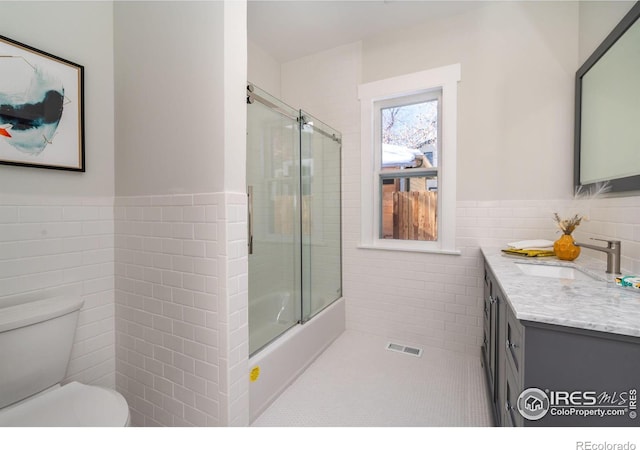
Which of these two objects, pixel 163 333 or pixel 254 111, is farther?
pixel 254 111

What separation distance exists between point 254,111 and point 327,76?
1.30 meters

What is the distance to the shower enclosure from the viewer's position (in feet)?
6.11

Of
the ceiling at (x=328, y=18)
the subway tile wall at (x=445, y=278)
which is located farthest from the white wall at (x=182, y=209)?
the subway tile wall at (x=445, y=278)

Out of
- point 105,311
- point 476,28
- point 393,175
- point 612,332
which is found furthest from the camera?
point 393,175

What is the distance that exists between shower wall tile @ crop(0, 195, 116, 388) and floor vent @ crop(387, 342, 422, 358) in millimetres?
2008

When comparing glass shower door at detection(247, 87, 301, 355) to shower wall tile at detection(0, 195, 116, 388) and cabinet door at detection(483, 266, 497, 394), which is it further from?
cabinet door at detection(483, 266, 497, 394)

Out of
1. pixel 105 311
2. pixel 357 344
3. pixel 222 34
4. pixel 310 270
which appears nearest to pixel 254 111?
pixel 222 34

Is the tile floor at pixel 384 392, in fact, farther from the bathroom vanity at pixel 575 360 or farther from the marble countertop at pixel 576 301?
the marble countertop at pixel 576 301

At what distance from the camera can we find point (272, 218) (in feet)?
6.91

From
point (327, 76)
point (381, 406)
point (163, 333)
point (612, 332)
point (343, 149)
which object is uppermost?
point (327, 76)

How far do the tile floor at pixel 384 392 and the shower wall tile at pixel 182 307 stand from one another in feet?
1.46

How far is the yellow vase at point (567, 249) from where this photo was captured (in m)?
1.64

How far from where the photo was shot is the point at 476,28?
218cm
